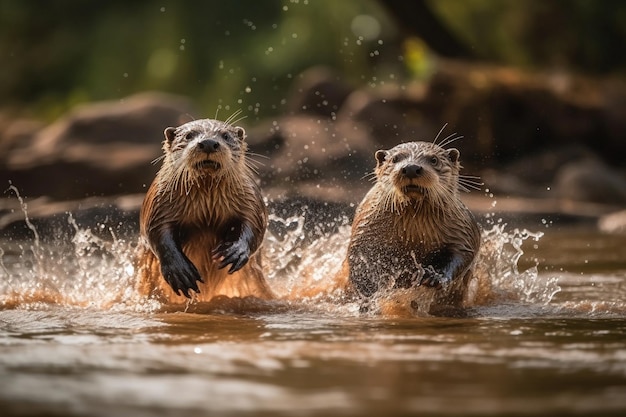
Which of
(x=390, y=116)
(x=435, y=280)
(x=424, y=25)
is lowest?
(x=435, y=280)

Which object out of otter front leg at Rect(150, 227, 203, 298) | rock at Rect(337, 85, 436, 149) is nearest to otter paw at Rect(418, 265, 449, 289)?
otter front leg at Rect(150, 227, 203, 298)

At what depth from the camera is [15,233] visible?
7703 mm

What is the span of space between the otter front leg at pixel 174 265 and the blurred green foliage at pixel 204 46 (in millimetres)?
8659

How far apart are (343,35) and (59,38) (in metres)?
3.74

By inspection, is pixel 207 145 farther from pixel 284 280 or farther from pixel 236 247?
pixel 284 280

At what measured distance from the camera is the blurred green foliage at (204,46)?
14.0m

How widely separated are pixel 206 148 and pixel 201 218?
396mm

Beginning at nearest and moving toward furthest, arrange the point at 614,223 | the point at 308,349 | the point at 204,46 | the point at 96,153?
the point at 308,349
the point at 614,223
the point at 96,153
the point at 204,46

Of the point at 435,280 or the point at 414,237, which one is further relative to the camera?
the point at 414,237

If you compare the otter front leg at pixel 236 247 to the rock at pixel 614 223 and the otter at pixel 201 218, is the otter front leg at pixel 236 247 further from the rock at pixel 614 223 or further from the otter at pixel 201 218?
the rock at pixel 614 223

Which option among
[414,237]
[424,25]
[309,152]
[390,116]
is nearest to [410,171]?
[414,237]

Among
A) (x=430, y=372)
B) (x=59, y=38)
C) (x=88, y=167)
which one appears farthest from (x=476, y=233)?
(x=59, y=38)

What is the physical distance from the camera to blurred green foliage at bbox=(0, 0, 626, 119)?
14.0 m

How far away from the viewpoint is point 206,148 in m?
4.66
